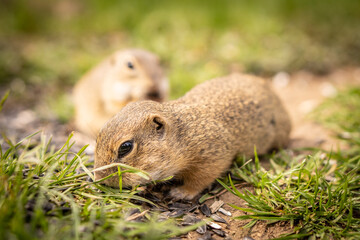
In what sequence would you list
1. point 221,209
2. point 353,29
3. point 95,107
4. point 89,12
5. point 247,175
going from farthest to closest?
point 89,12, point 353,29, point 95,107, point 247,175, point 221,209

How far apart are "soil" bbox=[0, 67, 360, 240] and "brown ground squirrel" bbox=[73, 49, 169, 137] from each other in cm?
65

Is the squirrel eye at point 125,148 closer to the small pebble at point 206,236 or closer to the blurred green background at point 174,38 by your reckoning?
the small pebble at point 206,236

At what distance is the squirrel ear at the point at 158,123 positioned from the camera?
3.13 m

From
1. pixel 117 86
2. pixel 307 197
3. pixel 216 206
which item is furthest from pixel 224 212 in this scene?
pixel 117 86

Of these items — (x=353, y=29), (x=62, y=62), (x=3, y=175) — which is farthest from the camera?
(x=353, y=29)

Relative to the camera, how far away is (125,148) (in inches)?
116

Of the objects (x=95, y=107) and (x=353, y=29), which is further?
(x=353, y=29)

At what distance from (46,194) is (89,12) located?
38.3 feet

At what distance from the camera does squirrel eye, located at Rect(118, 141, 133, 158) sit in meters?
2.93

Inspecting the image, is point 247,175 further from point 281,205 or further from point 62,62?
point 62,62

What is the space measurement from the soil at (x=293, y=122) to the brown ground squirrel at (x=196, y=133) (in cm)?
46

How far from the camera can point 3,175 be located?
2.65m

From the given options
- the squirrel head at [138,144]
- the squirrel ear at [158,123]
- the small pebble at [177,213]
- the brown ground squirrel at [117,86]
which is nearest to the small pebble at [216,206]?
the small pebble at [177,213]

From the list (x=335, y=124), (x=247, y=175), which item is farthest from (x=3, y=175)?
(x=335, y=124)
